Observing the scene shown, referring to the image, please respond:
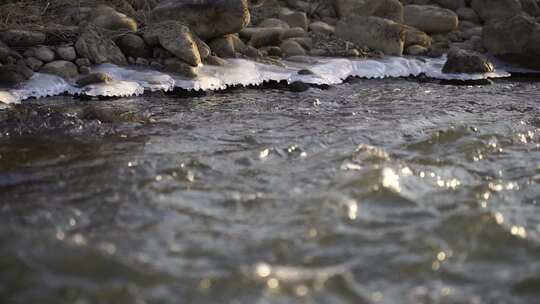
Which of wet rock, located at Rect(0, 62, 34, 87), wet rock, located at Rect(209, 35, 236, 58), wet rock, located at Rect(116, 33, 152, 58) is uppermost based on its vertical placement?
wet rock, located at Rect(0, 62, 34, 87)

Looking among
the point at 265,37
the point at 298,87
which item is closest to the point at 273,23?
the point at 265,37

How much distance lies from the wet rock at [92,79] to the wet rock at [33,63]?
47 centimetres

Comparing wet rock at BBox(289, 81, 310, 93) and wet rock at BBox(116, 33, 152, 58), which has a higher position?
wet rock at BBox(116, 33, 152, 58)

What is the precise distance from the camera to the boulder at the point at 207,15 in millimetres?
7625

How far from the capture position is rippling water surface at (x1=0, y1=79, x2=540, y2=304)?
2559mm

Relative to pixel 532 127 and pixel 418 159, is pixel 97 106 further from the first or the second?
pixel 532 127

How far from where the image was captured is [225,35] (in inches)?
313

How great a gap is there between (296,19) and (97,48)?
3814 millimetres

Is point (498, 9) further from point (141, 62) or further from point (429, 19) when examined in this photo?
point (141, 62)

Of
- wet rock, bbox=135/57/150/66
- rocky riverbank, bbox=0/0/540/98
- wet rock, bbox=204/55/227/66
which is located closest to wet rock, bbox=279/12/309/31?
rocky riverbank, bbox=0/0/540/98

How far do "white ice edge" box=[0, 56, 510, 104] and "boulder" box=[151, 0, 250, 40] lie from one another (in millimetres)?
467

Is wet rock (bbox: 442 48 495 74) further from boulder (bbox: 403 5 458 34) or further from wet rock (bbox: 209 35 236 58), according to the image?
wet rock (bbox: 209 35 236 58)

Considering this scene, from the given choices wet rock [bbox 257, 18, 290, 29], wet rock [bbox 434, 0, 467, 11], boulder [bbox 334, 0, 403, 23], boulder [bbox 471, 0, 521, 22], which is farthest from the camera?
wet rock [bbox 434, 0, 467, 11]

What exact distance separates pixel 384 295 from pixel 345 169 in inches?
55.4
